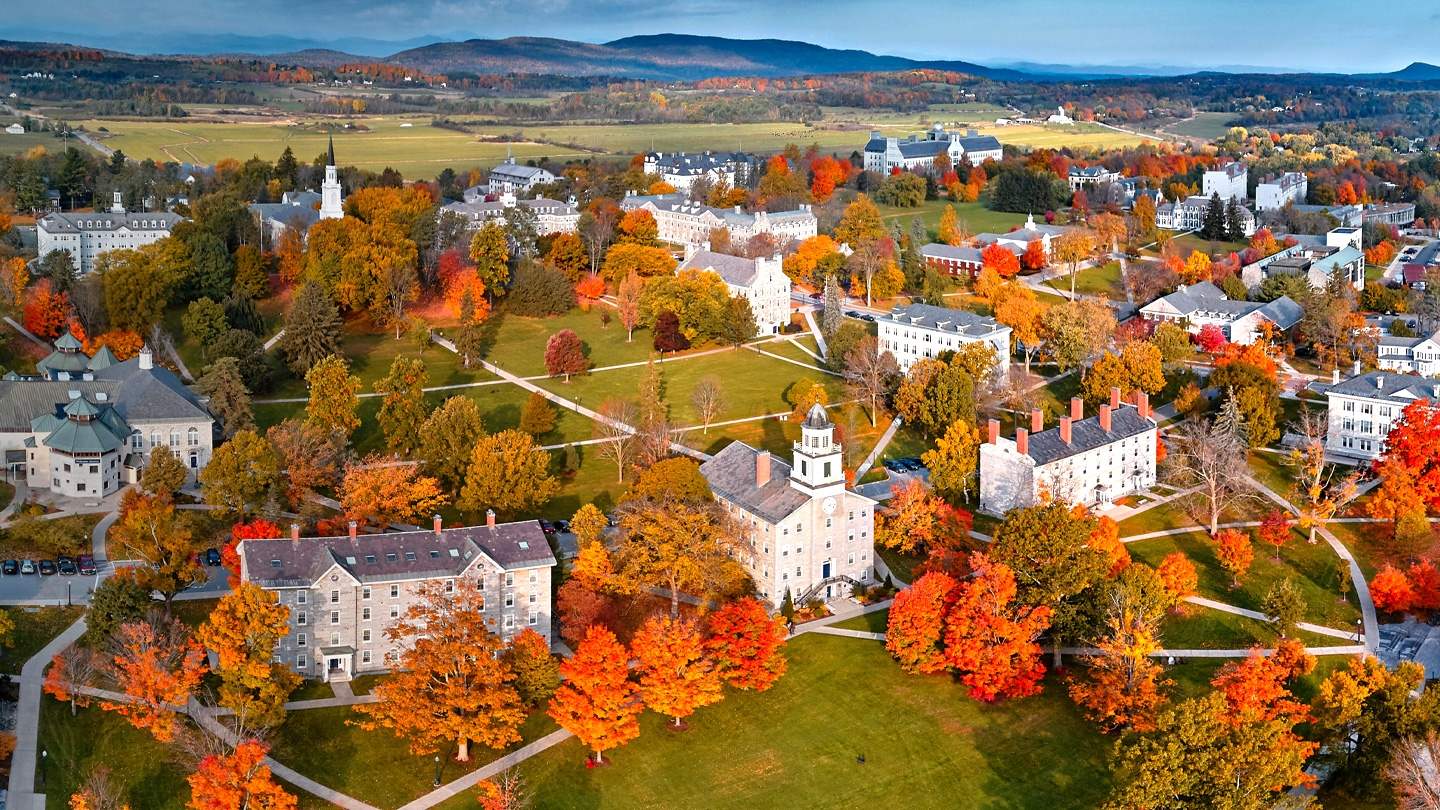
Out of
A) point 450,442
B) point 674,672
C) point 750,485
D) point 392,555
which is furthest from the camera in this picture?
point 450,442

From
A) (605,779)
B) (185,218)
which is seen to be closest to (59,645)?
(605,779)

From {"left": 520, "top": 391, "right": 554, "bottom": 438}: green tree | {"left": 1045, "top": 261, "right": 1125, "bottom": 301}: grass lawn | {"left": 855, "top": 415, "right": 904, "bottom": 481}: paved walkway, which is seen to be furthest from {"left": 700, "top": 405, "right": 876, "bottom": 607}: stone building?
{"left": 1045, "top": 261, "right": 1125, "bottom": 301}: grass lawn

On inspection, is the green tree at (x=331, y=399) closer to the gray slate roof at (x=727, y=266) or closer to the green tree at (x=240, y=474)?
the green tree at (x=240, y=474)

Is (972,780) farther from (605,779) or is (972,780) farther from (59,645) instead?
(59,645)

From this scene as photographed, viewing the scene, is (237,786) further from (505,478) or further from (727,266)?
(727,266)

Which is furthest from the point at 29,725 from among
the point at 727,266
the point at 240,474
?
the point at 727,266

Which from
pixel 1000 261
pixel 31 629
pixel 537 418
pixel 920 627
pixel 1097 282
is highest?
pixel 1000 261
